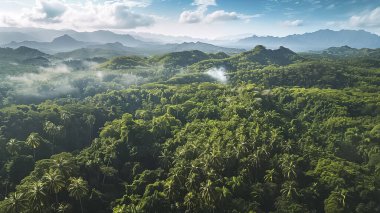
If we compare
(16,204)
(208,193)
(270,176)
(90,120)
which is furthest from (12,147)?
(270,176)

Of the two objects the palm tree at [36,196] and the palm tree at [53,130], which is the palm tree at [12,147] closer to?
the palm tree at [53,130]

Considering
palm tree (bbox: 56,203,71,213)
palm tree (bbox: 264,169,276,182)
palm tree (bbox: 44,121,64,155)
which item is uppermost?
palm tree (bbox: 264,169,276,182)

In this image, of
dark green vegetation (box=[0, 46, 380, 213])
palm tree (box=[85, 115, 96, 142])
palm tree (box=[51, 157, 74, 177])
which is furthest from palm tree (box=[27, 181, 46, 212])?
palm tree (box=[85, 115, 96, 142])

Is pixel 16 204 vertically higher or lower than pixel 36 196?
lower

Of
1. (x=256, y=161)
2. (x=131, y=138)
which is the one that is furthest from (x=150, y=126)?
(x=256, y=161)

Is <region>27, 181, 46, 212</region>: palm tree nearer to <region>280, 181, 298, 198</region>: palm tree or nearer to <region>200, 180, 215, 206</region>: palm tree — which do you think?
<region>200, 180, 215, 206</region>: palm tree

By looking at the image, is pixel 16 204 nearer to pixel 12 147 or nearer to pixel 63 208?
pixel 63 208

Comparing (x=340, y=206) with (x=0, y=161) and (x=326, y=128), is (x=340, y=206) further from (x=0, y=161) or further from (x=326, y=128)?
(x=0, y=161)
